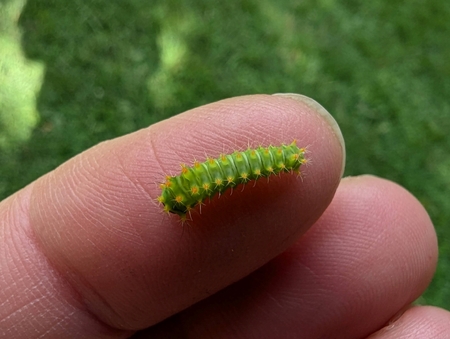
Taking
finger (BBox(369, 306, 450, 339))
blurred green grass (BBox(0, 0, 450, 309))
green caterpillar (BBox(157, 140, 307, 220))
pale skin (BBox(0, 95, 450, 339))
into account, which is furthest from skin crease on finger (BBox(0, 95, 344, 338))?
blurred green grass (BBox(0, 0, 450, 309))

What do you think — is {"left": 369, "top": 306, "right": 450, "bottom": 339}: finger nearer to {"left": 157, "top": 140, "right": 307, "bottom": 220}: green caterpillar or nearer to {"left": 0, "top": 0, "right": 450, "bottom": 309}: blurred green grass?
{"left": 157, "top": 140, "right": 307, "bottom": 220}: green caterpillar

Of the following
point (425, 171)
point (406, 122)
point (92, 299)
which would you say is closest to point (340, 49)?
point (406, 122)

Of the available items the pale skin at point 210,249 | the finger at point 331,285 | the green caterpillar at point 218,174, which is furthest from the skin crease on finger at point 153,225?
the finger at point 331,285

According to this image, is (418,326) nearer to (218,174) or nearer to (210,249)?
(210,249)

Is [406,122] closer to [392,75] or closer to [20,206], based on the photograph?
[392,75]

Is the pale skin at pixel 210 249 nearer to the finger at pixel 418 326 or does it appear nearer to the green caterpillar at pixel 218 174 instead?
the finger at pixel 418 326

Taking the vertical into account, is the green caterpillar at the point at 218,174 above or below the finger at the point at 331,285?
above
